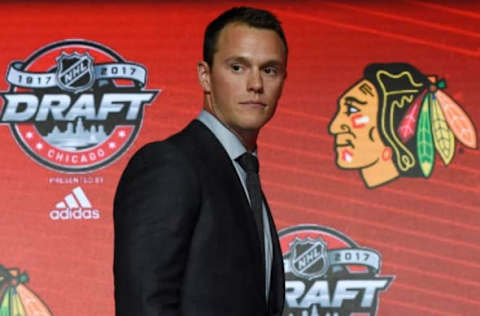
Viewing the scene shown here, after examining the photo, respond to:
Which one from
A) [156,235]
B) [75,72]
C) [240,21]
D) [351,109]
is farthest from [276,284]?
[75,72]

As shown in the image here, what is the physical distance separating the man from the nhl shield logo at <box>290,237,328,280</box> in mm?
1678

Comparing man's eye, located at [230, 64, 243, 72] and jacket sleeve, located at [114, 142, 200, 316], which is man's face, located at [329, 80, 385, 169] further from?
jacket sleeve, located at [114, 142, 200, 316]

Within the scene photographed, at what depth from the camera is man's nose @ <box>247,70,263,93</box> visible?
1300 mm

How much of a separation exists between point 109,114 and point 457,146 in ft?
4.05

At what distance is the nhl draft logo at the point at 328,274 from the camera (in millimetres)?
3008

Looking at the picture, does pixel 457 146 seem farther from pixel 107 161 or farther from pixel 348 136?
pixel 107 161

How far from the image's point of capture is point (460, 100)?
307 cm

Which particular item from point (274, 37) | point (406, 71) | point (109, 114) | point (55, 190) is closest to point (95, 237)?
point (55, 190)

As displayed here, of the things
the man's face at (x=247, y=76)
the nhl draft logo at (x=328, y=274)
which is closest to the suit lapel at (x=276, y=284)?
the man's face at (x=247, y=76)

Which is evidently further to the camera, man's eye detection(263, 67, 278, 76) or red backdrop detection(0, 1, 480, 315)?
red backdrop detection(0, 1, 480, 315)

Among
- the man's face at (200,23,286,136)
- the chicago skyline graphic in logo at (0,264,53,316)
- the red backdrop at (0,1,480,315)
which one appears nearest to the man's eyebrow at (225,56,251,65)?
the man's face at (200,23,286,136)

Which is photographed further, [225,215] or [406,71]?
[406,71]

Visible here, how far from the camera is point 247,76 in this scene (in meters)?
1.31

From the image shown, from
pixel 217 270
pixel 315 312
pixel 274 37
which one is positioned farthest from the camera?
pixel 315 312
